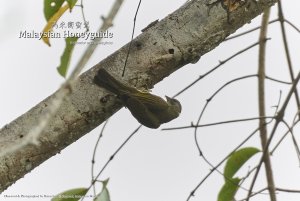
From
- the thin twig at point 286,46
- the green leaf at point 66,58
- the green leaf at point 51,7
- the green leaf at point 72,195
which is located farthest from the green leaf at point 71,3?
the thin twig at point 286,46

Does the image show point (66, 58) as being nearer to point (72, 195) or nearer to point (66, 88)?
point (72, 195)

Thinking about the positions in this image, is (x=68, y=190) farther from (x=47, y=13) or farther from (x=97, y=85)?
(x=47, y=13)

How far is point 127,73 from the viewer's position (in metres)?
1.60

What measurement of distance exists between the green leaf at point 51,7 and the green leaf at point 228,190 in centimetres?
73

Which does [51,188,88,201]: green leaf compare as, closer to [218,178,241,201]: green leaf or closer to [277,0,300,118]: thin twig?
[218,178,241,201]: green leaf

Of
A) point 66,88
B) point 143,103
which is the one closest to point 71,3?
point 143,103

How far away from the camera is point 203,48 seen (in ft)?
5.43

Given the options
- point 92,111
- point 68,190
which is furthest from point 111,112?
point 68,190

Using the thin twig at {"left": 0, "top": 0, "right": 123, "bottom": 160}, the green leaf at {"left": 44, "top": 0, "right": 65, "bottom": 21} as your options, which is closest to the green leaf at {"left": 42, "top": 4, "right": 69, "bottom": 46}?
the green leaf at {"left": 44, "top": 0, "right": 65, "bottom": 21}

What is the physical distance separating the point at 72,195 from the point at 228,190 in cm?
48

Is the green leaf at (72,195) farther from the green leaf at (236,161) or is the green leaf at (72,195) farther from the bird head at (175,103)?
the green leaf at (236,161)

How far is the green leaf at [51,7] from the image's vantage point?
1585 mm

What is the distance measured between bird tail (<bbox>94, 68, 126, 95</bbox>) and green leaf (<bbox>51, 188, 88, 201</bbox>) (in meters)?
0.33

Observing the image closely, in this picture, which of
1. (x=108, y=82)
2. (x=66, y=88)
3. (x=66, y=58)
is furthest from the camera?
(x=108, y=82)
